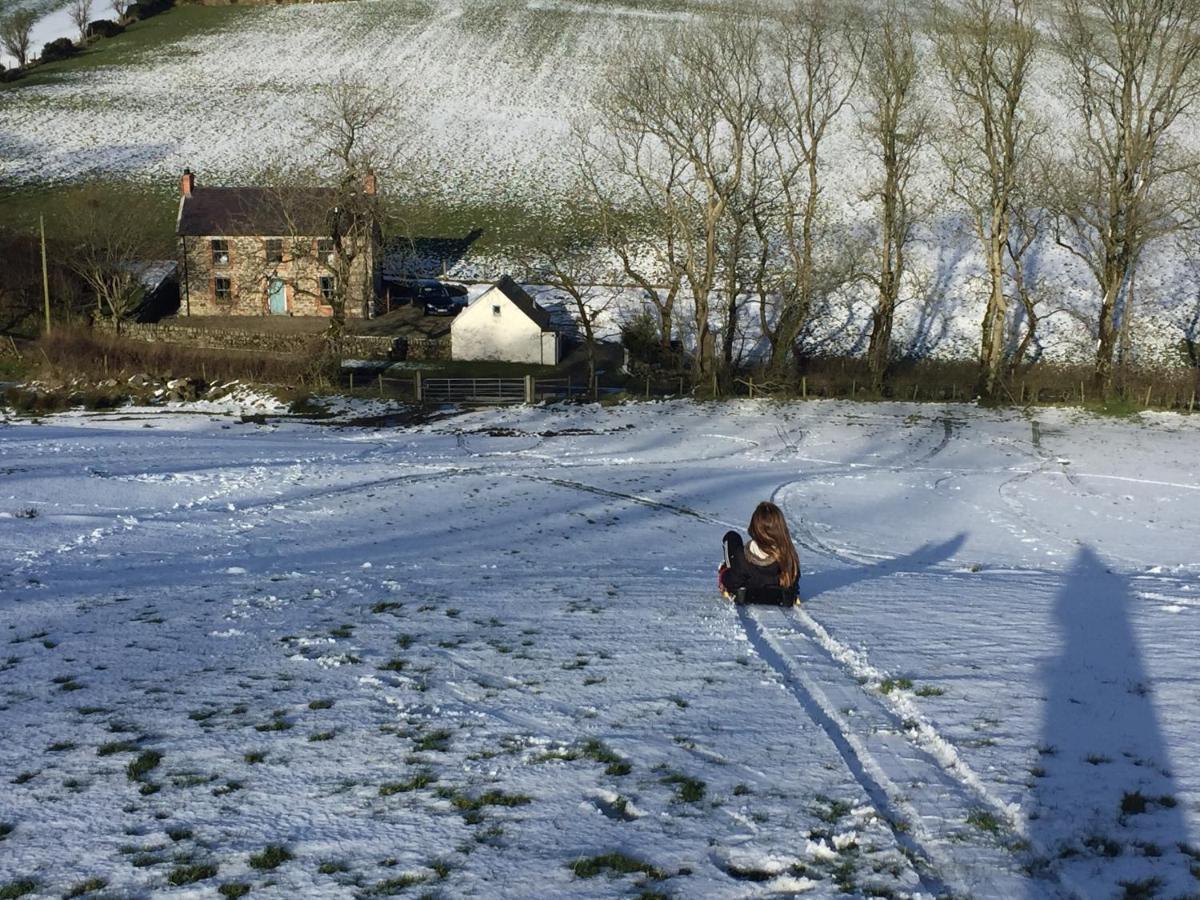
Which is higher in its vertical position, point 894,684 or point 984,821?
point 894,684

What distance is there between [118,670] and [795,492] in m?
16.6

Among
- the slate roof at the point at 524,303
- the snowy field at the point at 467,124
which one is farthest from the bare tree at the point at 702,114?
the slate roof at the point at 524,303

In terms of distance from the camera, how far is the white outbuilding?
5034 centimetres

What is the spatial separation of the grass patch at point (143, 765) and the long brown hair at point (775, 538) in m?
7.00

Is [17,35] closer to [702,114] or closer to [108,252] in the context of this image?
[108,252]

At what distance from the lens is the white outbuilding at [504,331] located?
50344mm

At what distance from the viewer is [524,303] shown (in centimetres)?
5119

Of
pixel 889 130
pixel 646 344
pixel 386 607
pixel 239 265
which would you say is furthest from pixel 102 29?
pixel 386 607

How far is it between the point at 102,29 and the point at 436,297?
75070mm

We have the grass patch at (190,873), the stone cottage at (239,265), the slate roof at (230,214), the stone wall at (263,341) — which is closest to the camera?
the grass patch at (190,873)

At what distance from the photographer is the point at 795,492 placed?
76.2 ft

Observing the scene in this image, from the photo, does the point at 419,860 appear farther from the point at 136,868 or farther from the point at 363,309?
the point at 363,309

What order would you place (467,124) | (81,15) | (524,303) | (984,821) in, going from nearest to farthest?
(984,821)
(524,303)
(467,124)
(81,15)

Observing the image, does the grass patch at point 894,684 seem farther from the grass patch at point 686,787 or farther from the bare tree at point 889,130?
the bare tree at point 889,130
